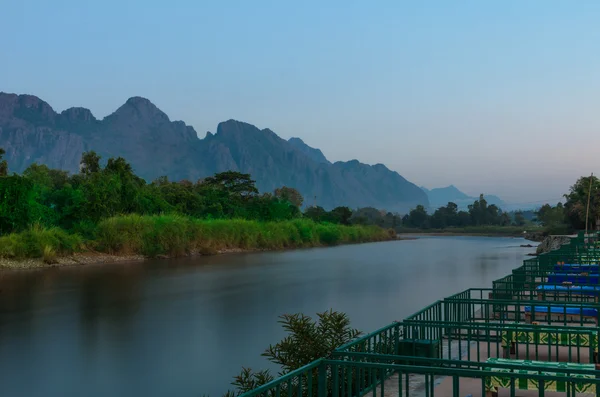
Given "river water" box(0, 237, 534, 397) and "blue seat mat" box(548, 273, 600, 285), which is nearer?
"river water" box(0, 237, 534, 397)

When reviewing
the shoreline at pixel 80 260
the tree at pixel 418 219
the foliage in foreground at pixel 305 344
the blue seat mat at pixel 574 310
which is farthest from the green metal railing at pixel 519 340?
the tree at pixel 418 219

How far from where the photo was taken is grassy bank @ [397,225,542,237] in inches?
4621

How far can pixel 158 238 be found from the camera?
130ft

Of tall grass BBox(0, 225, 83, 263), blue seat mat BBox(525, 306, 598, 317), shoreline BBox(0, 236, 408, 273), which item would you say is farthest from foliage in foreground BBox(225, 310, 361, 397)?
tall grass BBox(0, 225, 83, 263)

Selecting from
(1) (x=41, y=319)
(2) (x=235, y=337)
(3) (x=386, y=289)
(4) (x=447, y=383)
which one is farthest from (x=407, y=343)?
(3) (x=386, y=289)

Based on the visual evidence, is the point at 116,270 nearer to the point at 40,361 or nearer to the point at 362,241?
the point at 40,361

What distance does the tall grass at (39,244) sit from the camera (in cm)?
2986

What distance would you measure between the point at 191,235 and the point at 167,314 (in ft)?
83.1

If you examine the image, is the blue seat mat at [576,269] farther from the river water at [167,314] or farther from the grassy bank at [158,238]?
the grassy bank at [158,238]

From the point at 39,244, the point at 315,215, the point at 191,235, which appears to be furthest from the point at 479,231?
the point at 39,244

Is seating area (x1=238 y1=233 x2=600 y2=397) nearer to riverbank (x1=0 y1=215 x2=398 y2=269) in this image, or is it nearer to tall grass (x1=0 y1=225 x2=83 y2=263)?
tall grass (x1=0 y1=225 x2=83 y2=263)

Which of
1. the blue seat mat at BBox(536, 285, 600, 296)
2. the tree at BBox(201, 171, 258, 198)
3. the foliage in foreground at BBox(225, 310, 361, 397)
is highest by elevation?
the tree at BBox(201, 171, 258, 198)

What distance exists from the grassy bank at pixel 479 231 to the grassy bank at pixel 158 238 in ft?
220

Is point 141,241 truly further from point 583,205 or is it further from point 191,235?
point 583,205
